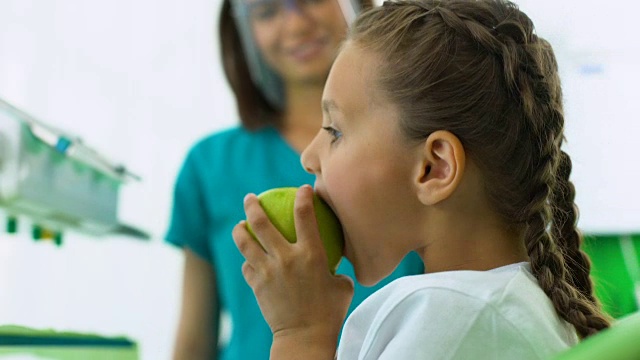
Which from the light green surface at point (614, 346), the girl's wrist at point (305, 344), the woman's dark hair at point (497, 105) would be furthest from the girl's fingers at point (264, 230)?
the light green surface at point (614, 346)

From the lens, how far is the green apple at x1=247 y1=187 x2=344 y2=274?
3.39ft

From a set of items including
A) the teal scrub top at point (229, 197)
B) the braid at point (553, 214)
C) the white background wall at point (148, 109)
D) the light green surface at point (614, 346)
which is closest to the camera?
the light green surface at point (614, 346)

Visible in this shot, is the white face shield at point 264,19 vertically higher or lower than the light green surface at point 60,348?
higher

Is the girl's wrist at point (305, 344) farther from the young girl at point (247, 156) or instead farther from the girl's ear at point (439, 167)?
the young girl at point (247, 156)

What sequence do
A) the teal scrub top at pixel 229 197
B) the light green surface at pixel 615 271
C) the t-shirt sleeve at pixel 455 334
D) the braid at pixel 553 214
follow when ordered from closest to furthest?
1. the t-shirt sleeve at pixel 455 334
2. the braid at pixel 553 214
3. the teal scrub top at pixel 229 197
4. the light green surface at pixel 615 271

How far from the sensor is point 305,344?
0.99 metres

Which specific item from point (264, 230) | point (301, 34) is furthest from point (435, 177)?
point (301, 34)

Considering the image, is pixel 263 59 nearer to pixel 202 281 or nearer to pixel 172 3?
pixel 202 281

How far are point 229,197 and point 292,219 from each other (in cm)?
66

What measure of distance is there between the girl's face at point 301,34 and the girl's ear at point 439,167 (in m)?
0.74

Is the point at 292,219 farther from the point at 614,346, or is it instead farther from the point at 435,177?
the point at 614,346

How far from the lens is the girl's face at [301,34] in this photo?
1673 mm

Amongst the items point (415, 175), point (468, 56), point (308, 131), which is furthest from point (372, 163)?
point (308, 131)

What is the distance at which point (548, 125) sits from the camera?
976 mm
